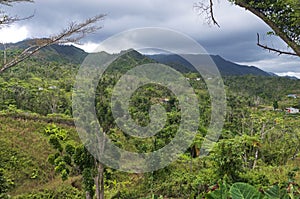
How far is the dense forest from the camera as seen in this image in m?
3.56

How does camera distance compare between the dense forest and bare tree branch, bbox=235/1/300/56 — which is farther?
the dense forest

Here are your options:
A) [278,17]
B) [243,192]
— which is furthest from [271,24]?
[243,192]

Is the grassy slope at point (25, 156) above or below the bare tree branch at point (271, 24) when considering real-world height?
below

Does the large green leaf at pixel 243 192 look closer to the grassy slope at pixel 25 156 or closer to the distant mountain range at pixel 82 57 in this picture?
the distant mountain range at pixel 82 57

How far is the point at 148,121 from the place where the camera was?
6.20m

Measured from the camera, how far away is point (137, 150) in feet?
23.8

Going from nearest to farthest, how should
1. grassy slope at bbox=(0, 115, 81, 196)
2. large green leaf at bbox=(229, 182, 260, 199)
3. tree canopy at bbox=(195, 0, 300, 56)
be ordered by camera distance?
large green leaf at bbox=(229, 182, 260, 199), tree canopy at bbox=(195, 0, 300, 56), grassy slope at bbox=(0, 115, 81, 196)

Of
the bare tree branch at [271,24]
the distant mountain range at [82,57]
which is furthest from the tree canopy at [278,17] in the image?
the distant mountain range at [82,57]

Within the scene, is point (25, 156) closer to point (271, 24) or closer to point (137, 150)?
point (137, 150)

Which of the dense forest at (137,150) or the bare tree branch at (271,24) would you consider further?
the dense forest at (137,150)

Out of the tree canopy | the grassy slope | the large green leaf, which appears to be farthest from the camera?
the grassy slope

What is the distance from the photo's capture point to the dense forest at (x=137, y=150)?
3.56 m

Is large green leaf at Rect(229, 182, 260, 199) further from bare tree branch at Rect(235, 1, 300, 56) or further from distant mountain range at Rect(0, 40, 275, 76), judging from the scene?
distant mountain range at Rect(0, 40, 275, 76)

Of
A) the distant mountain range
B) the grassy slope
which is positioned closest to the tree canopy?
the distant mountain range
